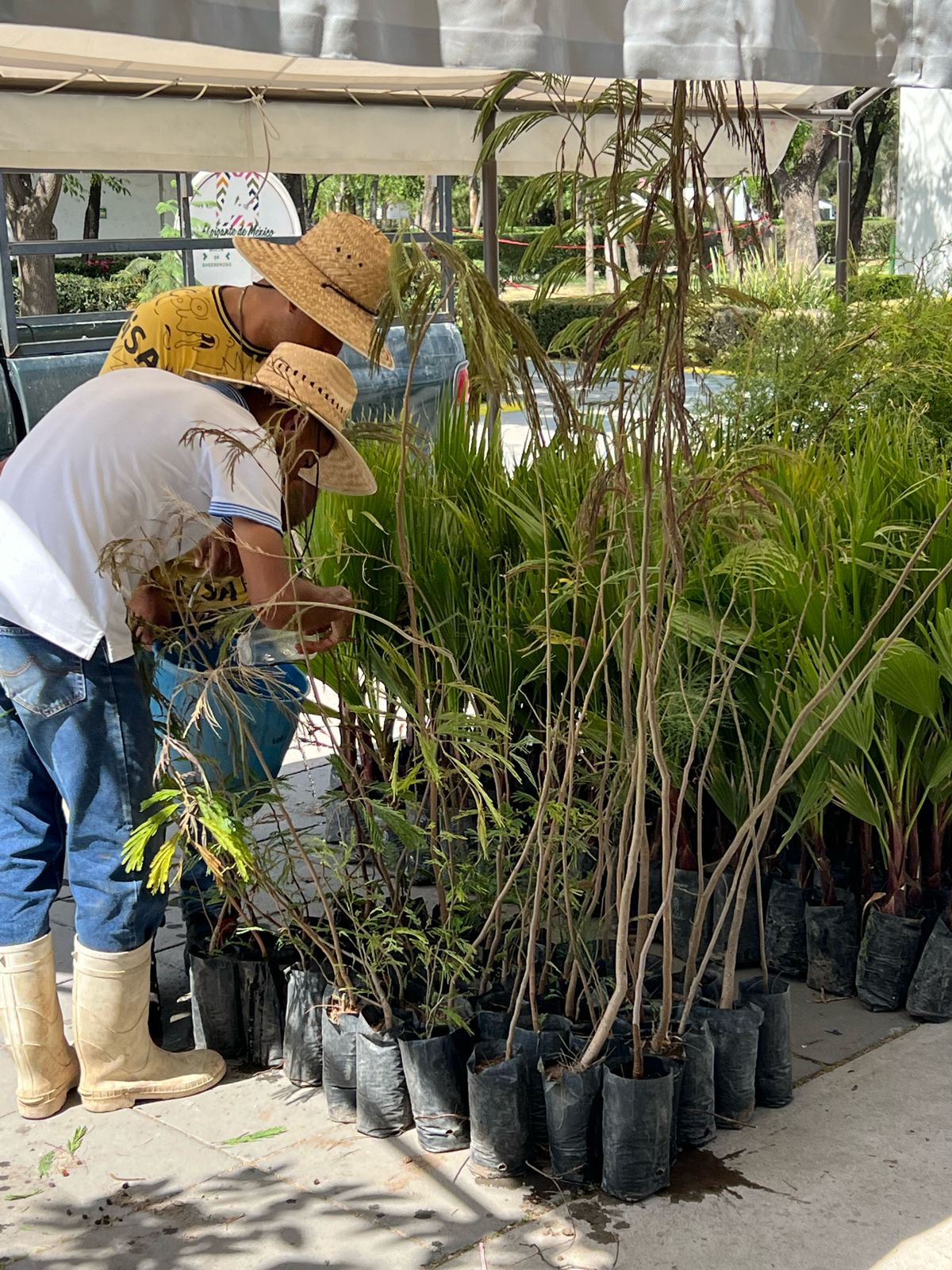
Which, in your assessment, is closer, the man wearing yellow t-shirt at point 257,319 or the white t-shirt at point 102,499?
the white t-shirt at point 102,499

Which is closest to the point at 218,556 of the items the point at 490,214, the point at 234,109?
the point at 490,214

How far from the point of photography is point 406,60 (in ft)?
5.62

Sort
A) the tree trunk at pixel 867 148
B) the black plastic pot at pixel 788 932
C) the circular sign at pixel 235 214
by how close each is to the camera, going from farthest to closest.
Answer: the tree trunk at pixel 867 148 < the circular sign at pixel 235 214 < the black plastic pot at pixel 788 932

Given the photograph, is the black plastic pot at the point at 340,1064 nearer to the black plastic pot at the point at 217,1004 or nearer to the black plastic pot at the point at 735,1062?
the black plastic pot at the point at 217,1004

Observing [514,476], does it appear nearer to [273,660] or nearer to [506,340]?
[273,660]

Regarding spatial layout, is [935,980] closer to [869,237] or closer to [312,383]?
[312,383]

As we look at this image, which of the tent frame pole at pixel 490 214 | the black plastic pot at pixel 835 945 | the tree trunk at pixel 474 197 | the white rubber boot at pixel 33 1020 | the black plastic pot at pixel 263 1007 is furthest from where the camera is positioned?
the tent frame pole at pixel 490 214

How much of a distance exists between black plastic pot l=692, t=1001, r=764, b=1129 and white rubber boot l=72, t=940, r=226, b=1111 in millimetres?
1035

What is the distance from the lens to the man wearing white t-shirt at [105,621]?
2.60m

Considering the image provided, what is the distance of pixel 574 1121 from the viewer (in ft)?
8.18

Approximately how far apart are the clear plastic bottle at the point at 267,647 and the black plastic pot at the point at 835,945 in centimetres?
132

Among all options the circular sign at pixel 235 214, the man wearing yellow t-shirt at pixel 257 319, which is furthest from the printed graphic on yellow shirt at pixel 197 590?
the circular sign at pixel 235 214

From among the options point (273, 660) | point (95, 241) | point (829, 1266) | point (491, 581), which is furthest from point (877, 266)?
point (829, 1266)

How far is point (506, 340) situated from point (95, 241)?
5.10 meters
